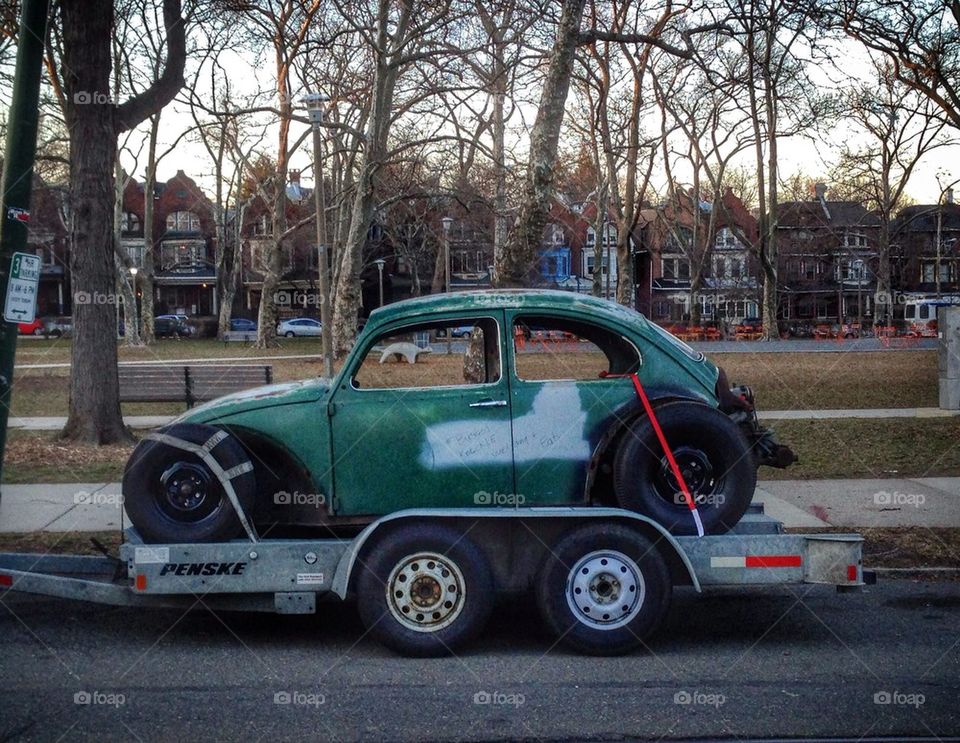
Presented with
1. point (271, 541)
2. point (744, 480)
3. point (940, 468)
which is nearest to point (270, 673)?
point (271, 541)

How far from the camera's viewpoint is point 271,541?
6.55 m

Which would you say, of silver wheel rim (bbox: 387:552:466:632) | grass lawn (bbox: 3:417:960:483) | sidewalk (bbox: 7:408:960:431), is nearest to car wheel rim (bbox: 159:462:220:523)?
silver wheel rim (bbox: 387:552:466:632)

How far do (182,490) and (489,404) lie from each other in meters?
1.95

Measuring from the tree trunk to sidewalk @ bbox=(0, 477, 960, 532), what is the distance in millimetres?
4833

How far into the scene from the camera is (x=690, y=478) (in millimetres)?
→ 6680

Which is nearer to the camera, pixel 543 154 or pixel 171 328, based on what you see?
pixel 543 154

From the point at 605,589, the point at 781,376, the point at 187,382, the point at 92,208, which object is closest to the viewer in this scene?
the point at 605,589

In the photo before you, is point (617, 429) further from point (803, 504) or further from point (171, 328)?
point (171, 328)

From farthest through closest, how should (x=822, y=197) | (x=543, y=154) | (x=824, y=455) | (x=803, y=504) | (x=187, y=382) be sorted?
1. (x=822, y=197)
2. (x=187, y=382)
3. (x=543, y=154)
4. (x=824, y=455)
5. (x=803, y=504)

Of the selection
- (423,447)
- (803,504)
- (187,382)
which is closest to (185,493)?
(423,447)

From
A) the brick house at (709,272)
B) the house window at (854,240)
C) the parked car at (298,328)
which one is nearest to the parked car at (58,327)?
the parked car at (298,328)

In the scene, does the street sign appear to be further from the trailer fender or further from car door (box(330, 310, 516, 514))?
the trailer fender

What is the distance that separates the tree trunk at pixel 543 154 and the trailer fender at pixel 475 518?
8751 mm

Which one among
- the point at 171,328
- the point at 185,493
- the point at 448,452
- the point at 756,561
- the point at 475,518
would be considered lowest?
the point at 756,561
